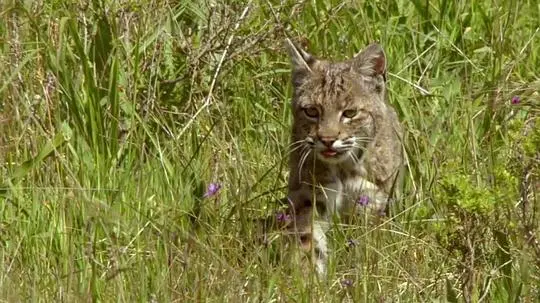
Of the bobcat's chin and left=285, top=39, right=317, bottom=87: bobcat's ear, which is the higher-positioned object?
left=285, top=39, right=317, bottom=87: bobcat's ear

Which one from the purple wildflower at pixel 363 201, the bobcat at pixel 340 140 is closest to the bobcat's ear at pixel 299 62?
the bobcat at pixel 340 140

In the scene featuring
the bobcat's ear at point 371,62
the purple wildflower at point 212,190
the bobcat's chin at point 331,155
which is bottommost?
the purple wildflower at point 212,190

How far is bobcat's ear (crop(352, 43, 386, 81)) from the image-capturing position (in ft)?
21.6

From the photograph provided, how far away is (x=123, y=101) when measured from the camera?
674 cm

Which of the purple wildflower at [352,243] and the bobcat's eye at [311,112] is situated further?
the bobcat's eye at [311,112]

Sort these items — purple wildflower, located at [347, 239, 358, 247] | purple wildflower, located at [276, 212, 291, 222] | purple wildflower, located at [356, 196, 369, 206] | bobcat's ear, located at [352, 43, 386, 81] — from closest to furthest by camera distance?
purple wildflower, located at [347, 239, 358, 247]
purple wildflower, located at [276, 212, 291, 222]
purple wildflower, located at [356, 196, 369, 206]
bobcat's ear, located at [352, 43, 386, 81]

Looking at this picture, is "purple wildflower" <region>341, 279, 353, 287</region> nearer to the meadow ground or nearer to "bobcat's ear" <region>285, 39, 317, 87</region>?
the meadow ground

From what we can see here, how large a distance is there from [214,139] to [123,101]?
0.42 m

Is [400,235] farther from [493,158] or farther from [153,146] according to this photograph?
[153,146]

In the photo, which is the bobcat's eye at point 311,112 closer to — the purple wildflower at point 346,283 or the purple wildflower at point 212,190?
the purple wildflower at point 212,190

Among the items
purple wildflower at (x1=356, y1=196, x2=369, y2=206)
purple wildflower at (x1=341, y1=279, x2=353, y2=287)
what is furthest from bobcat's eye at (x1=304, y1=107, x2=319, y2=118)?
purple wildflower at (x1=341, y1=279, x2=353, y2=287)

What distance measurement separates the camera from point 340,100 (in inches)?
257

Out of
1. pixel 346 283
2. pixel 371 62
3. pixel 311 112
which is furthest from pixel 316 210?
pixel 346 283

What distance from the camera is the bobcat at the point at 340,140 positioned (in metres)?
6.35
